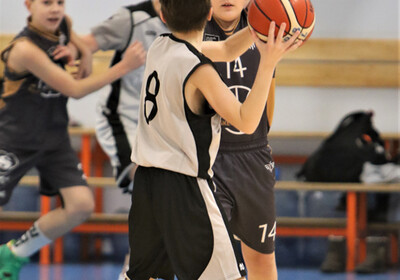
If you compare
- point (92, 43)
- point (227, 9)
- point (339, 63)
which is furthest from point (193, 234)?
point (339, 63)

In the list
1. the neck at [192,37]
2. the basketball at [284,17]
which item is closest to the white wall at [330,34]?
the basketball at [284,17]

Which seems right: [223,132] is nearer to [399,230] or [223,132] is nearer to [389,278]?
[389,278]

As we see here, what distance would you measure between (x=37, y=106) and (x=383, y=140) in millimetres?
3072

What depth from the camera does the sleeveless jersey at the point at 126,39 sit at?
4254mm

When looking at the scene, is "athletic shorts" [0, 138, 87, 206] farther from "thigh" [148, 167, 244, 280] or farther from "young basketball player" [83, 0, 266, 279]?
"thigh" [148, 167, 244, 280]

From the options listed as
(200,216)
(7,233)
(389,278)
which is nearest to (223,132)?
(200,216)

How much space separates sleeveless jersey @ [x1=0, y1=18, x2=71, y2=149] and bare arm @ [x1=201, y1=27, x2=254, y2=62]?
1.47 m

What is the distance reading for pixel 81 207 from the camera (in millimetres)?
4172

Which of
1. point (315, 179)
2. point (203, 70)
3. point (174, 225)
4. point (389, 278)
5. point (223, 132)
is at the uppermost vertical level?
point (203, 70)

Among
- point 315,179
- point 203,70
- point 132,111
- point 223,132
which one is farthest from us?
point 315,179

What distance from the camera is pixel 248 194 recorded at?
311 centimetres

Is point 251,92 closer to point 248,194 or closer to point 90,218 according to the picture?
point 248,194

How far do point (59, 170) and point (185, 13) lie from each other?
197 centimetres

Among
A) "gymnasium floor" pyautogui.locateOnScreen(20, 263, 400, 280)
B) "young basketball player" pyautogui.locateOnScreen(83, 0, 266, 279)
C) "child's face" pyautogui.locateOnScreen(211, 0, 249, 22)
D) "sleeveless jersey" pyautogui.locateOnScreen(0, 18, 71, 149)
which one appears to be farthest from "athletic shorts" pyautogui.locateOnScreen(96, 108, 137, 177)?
"child's face" pyautogui.locateOnScreen(211, 0, 249, 22)
